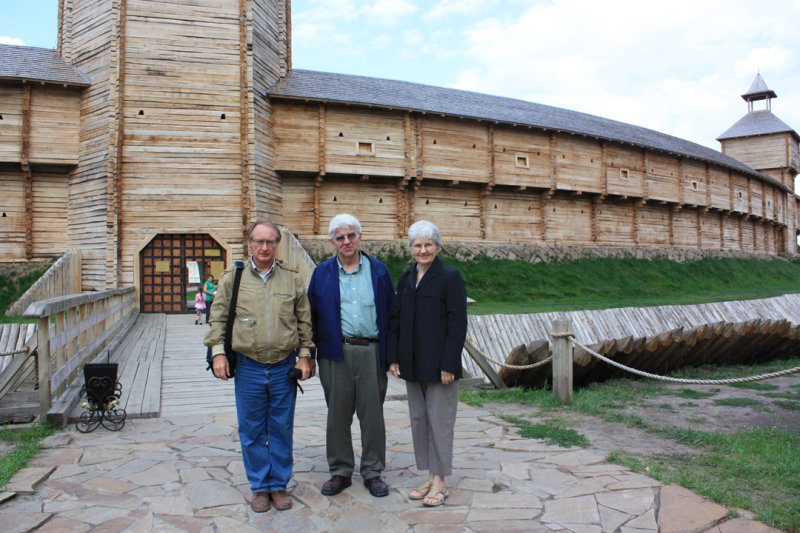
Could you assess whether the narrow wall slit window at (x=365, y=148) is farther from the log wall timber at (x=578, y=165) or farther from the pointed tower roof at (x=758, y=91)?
the pointed tower roof at (x=758, y=91)

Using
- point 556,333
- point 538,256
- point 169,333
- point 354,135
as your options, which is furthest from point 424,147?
point 556,333

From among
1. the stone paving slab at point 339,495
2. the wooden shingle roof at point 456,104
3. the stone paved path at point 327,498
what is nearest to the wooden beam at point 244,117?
the wooden shingle roof at point 456,104

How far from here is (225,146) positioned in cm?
1789

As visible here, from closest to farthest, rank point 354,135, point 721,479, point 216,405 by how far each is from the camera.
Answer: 1. point 721,479
2. point 216,405
3. point 354,135

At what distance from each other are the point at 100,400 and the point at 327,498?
305 cm

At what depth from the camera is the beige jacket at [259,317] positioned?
376 centimetres

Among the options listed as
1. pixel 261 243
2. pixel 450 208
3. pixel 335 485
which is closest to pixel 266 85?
pixel 450 208

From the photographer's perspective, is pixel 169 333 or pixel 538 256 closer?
pixel 169 333

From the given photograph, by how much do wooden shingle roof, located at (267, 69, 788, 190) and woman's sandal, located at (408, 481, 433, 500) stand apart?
55.7 feet

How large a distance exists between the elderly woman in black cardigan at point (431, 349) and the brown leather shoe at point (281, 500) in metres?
0.80

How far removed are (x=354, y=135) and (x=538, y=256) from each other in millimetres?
9226

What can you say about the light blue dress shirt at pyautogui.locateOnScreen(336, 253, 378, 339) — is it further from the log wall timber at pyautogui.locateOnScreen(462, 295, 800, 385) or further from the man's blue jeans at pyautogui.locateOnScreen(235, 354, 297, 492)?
the log wall timber at pyautogui.locateOnScreen(462, 295, 800, 385)

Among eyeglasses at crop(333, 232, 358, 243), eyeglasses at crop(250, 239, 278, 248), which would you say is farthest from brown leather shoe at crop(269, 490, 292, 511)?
eyeglasses at crop(333, 232, 358, 243)

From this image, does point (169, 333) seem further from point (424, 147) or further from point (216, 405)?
point (424, 147)
